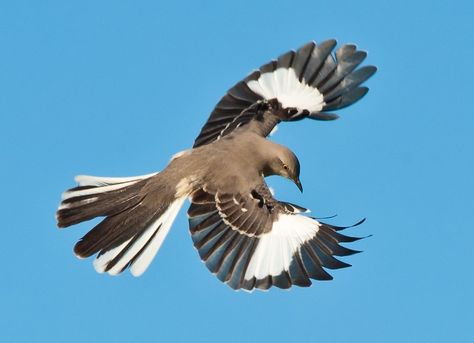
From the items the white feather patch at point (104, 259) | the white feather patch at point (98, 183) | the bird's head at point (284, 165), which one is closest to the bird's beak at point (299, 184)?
the bird's head at point (284, 165)

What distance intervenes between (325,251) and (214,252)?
3.14ft

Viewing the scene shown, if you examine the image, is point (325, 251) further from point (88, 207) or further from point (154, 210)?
point (88, 207)

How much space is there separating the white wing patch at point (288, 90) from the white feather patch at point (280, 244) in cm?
184

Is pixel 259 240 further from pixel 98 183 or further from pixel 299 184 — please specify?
pixel 98 183

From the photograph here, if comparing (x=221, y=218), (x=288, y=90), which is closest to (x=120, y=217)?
(x=221, y=218)

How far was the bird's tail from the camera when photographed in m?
7.38

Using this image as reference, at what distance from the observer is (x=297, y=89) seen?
9.45 m

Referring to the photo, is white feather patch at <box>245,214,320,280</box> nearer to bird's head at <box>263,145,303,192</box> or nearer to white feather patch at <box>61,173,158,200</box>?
bird's head at <box>263,145,303,192</box>

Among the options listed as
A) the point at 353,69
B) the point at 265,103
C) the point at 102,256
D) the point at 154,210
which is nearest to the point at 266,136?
the point at 265,103

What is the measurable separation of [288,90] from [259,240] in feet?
7.33

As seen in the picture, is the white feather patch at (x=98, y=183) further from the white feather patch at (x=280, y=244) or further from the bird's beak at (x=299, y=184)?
the bird's beak at (x=299, y=184)

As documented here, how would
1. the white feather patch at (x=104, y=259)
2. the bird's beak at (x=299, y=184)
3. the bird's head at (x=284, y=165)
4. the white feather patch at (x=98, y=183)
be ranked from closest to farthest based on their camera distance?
1. the white feather patch at (x=104, y=259)
2. the white feather patch at (x=98, y=183)
3. the bird's head at (x=284, y=165)
4. the bird's beak at (x=299, y=184)

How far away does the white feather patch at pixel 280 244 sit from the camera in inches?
297

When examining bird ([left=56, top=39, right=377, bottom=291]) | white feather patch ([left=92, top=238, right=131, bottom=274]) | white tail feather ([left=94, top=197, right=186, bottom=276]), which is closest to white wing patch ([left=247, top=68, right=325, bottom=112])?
bird ([left=56, top=39, right=377, bottom=291])
